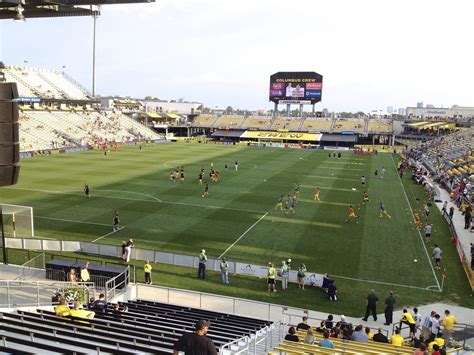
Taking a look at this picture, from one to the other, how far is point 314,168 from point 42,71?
7255cm

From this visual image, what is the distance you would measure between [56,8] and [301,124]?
91.9m

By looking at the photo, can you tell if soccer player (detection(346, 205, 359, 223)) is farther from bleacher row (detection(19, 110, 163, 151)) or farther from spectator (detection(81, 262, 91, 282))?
bleacher row (detection(19, 110, 163, 151))

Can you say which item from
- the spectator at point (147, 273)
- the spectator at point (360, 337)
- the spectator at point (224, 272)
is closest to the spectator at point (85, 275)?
the spectator at point (147, 273)

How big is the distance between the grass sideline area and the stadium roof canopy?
1040 centimetres

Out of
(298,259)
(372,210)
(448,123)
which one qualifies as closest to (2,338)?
(298,259)

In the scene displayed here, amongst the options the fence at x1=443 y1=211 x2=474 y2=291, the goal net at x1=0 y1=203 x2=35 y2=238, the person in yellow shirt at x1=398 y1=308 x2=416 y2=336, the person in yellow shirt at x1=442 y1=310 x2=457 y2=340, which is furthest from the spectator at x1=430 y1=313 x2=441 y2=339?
the goal net at x1=0 y1=203 x2=35 y2=238

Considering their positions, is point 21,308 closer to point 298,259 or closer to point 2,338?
point 2,338

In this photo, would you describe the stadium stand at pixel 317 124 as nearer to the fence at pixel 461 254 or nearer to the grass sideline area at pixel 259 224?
the grass sideline area at pixel 259 224

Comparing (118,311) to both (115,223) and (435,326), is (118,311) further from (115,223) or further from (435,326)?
(115,223)

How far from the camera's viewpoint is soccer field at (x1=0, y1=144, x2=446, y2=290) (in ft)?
70.1

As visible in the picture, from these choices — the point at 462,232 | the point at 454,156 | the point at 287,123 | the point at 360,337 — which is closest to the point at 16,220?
the point at 360,337

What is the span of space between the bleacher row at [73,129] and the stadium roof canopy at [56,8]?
5132cm

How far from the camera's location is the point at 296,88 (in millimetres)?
92562

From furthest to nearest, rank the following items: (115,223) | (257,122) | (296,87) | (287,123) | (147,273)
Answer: (257,122)
(287,123)
(296,87)
(115,223)
(147,273)
